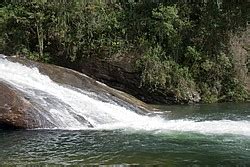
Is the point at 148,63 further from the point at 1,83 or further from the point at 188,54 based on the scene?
the point at 1,83

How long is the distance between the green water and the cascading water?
1.16 metres

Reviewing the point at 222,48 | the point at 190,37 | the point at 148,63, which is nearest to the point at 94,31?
the point at 148,63

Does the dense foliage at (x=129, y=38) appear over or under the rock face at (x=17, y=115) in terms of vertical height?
over

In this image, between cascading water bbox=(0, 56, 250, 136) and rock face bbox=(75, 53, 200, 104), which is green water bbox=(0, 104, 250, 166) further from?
rock face bbox=(75, 53, 200, 104)

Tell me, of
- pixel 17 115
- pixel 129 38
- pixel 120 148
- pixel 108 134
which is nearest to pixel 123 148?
pixel 120 148

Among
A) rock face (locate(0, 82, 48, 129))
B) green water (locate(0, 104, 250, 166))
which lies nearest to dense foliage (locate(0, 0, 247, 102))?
rock face (locate(0, 82, 48, 129))

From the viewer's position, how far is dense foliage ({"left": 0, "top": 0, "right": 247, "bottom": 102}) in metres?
32.9

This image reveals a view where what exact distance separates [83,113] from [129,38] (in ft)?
48.6

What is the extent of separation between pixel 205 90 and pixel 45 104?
1646cm

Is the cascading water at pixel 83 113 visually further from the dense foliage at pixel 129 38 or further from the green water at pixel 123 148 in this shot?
the dense foliage at pixel 129 38

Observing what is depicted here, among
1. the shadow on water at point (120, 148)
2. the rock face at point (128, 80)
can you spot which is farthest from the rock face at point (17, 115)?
the rock face at point (128, 80)

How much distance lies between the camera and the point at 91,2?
35188 mm

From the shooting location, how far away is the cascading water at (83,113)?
18297 mm

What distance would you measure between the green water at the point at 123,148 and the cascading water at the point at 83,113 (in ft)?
3.82
